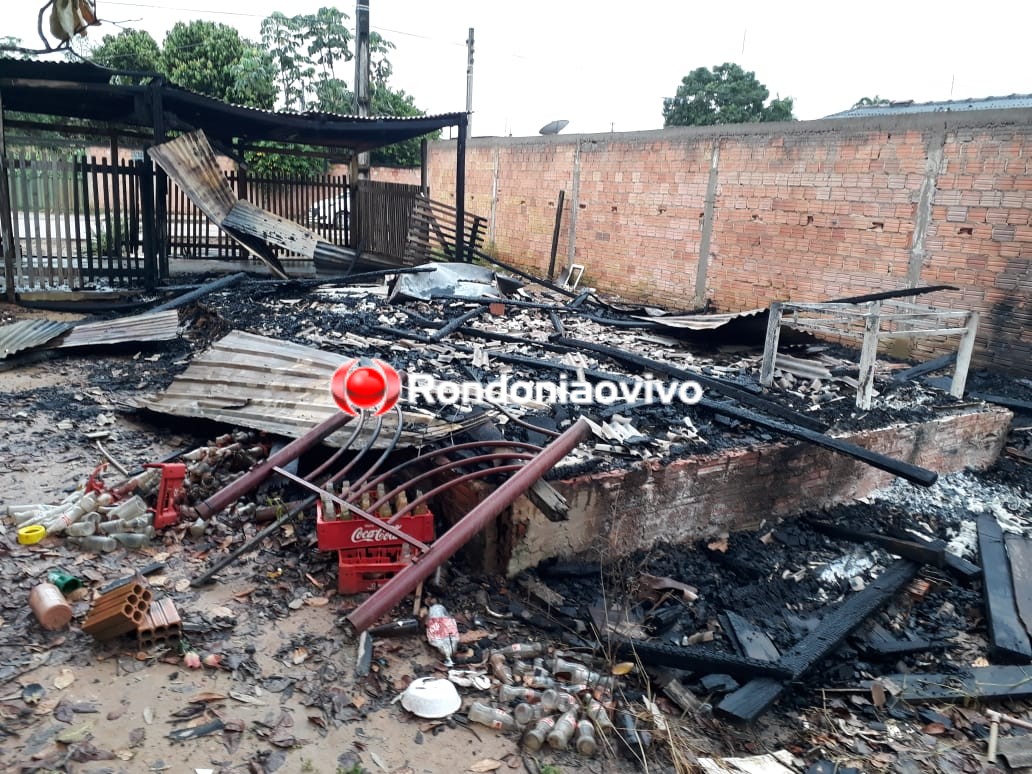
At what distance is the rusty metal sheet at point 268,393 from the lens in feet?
15.6

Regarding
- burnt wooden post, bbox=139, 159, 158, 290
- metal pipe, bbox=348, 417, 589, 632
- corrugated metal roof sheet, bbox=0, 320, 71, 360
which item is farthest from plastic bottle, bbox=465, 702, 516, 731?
burnt wooden post, bbox=139, 159, 158, 290

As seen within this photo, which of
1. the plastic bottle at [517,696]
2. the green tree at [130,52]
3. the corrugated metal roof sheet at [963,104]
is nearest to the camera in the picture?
the plastic bottle at [517,696]

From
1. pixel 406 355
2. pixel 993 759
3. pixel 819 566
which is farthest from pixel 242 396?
pixel 993 759

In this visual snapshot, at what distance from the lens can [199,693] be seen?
295 cm

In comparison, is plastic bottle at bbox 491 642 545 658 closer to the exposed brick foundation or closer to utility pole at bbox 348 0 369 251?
the exposed brick foundation

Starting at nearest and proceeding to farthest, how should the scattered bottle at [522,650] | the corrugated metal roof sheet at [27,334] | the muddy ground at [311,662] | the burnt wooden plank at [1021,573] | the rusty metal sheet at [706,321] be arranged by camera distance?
the muddy ground at [311,662], the scattered bottle at [522,650], the burnt wooden plank at [1021,573], the rusty metal sheet at [706,321], the corrugated metal roof sheet at [27,334]

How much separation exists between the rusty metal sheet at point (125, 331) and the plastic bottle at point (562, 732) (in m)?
6.67

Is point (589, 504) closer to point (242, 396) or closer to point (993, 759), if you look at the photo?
point (993, 759)

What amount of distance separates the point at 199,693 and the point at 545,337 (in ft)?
19.4

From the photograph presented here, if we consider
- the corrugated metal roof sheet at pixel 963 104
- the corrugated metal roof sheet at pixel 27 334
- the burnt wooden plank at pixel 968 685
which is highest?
the corrugated metal roof sheet at pixel 963 104

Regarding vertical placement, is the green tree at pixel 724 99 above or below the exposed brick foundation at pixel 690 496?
above

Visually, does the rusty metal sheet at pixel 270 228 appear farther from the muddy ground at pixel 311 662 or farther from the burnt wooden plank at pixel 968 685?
the burnt wooden plank at pixel 968 685

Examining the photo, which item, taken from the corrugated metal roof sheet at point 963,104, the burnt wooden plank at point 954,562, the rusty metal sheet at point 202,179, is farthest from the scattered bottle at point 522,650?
the corrugated metal roof sheet at point 963,104

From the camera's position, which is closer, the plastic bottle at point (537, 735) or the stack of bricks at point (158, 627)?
the plastic bottle at point (537, 735)
